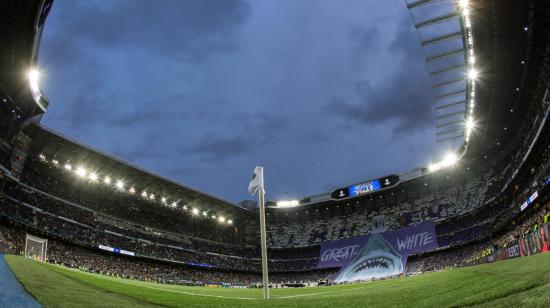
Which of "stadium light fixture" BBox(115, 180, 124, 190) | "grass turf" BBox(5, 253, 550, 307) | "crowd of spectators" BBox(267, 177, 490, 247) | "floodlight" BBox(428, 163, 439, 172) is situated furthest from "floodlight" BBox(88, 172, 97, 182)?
"floodlight" BBox(428, 163, 439, 172)

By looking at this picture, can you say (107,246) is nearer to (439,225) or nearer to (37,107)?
(37,107)

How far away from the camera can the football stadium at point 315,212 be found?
Answer: 19.6 metres

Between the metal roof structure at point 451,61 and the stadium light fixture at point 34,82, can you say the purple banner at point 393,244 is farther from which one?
the stadium light fixture at point 34,82

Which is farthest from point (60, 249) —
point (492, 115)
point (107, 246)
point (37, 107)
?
point (492, 115)

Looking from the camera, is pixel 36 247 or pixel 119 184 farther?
pixel 119 184

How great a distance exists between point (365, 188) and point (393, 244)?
48.3 ft

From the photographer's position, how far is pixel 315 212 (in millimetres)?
92750

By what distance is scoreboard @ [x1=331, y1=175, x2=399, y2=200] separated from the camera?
8000 cm

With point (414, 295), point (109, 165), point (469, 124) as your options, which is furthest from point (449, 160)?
point (414, 295)

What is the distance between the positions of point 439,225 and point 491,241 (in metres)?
14.6

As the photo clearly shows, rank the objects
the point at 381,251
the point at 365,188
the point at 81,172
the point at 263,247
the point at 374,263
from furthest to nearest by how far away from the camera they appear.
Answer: the point at 365,188
the point at 381,251
the point at 374,263
the point at 81,172
the point at 263,247

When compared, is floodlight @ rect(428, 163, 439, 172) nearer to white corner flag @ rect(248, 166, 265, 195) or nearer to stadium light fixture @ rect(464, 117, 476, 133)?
stadium light fixture @ rect(464, 117, 476, 133)

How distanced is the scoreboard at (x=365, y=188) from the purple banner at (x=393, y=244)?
32.7ft

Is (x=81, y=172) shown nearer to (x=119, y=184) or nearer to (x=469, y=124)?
(x=119, y=184)
